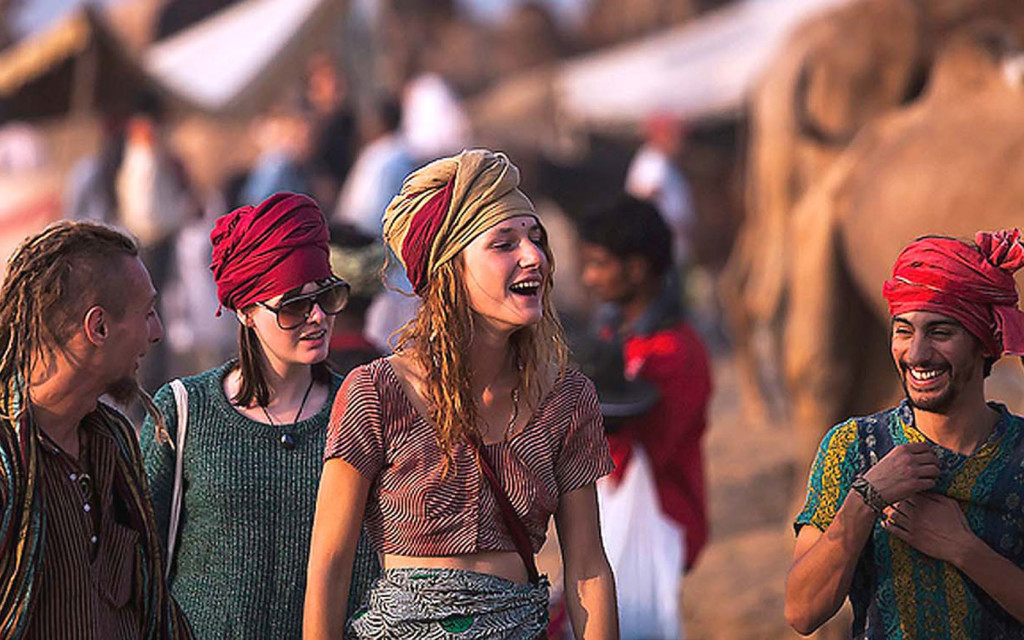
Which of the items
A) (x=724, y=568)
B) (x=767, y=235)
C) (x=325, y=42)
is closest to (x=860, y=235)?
(x=724, y=568)

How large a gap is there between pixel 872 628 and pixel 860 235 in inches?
217

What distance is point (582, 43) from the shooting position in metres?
21.0

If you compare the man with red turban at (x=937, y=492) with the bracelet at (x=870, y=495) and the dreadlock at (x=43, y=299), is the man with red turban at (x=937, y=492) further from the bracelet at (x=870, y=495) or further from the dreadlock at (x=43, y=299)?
the dreadlock at (x=43, y=299)

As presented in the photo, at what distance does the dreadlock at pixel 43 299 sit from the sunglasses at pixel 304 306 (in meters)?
0.66

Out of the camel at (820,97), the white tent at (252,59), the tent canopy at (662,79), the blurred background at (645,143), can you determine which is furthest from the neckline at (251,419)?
the tent canopy at (662,79)

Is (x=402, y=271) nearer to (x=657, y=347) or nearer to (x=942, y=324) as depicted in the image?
(x=657, y=347)

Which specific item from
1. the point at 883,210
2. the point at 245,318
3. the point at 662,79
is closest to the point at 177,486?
the point at 245,318

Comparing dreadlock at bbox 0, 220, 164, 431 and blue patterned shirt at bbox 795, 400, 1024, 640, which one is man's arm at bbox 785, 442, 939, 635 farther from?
dreadlock at bbox 0, 220, 164, 431

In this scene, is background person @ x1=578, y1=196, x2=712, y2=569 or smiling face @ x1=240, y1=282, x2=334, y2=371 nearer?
smiling face @ x1=240, y1=282, x2=334, y2=371

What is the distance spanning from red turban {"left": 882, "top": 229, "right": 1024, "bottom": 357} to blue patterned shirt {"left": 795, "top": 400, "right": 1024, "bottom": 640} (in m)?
0.18

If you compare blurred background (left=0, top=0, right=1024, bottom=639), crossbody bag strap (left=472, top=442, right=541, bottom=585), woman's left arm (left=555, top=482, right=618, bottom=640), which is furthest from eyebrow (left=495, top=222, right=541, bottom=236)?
blurred background (left=0, top=0, right=1024, bottom=639)

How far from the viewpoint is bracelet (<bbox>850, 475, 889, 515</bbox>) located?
303cm

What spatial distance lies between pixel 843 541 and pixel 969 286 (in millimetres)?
528

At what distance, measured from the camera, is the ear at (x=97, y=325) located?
3039mm
